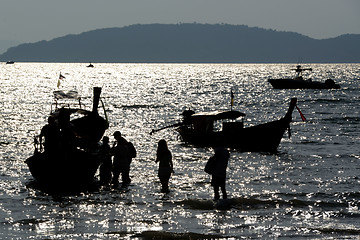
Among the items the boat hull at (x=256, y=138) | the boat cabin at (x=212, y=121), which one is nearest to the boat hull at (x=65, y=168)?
the boat cabin at (x=212, y=121)

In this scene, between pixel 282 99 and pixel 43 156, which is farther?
pixel 282 99

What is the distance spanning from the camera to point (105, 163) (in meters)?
22.9

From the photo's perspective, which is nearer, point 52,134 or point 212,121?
point 52,134

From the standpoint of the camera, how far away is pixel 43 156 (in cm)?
2223

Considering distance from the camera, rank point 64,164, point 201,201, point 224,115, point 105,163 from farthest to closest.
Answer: point 224,115, point 105,163, point 64,164, point 201,201

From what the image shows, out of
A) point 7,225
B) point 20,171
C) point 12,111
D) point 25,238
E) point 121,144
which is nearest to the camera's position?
point 25,238

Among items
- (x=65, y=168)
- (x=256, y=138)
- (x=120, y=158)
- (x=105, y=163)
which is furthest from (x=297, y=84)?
(x=65, y=168)

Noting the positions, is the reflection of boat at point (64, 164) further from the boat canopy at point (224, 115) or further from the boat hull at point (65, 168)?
the boat canopy at point (224, 115)

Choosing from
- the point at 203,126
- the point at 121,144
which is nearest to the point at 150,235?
the point at 121,144

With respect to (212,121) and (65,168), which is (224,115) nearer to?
(212,121)

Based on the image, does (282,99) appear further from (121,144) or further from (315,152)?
(121,144)

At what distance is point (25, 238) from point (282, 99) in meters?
87.2

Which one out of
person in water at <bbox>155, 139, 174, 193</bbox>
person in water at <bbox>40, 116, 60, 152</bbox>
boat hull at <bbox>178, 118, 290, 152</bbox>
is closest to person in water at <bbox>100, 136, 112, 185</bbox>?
person in water at <bbox>40, 116, 60, 152</bbox>

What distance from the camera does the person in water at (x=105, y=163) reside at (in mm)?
22547
